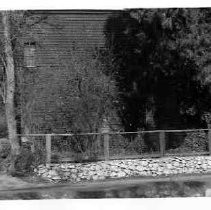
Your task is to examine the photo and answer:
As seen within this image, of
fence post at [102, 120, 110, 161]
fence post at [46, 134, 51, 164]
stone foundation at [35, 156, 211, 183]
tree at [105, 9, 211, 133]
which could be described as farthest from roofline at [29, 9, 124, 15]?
stone foundation at [35, 156, 211, 183]

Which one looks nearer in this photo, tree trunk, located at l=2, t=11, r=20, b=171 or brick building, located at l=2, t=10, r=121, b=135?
tree trunk, located at l=2, t=11, r=20, b=171

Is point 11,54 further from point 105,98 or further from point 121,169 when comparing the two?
A: point 121,169

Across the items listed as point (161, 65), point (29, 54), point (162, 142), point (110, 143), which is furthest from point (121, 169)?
point (29, 54)

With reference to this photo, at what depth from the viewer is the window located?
1447cm

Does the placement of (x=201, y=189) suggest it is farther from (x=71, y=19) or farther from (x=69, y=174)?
(x=71, y=19)

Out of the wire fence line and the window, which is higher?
the window

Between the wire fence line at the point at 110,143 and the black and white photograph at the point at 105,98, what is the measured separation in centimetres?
1

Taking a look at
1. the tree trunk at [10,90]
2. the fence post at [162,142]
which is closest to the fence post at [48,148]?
the tree trunk at [10,90]

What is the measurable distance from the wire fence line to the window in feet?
2.67

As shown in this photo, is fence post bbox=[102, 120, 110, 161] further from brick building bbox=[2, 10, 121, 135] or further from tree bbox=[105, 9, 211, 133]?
brick building bbox=[2, 10, 121, 135]

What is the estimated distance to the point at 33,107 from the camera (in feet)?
47.8

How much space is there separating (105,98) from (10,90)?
3.56ft

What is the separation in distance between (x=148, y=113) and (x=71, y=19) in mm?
1381

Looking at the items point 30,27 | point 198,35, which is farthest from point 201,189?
point 30,27
